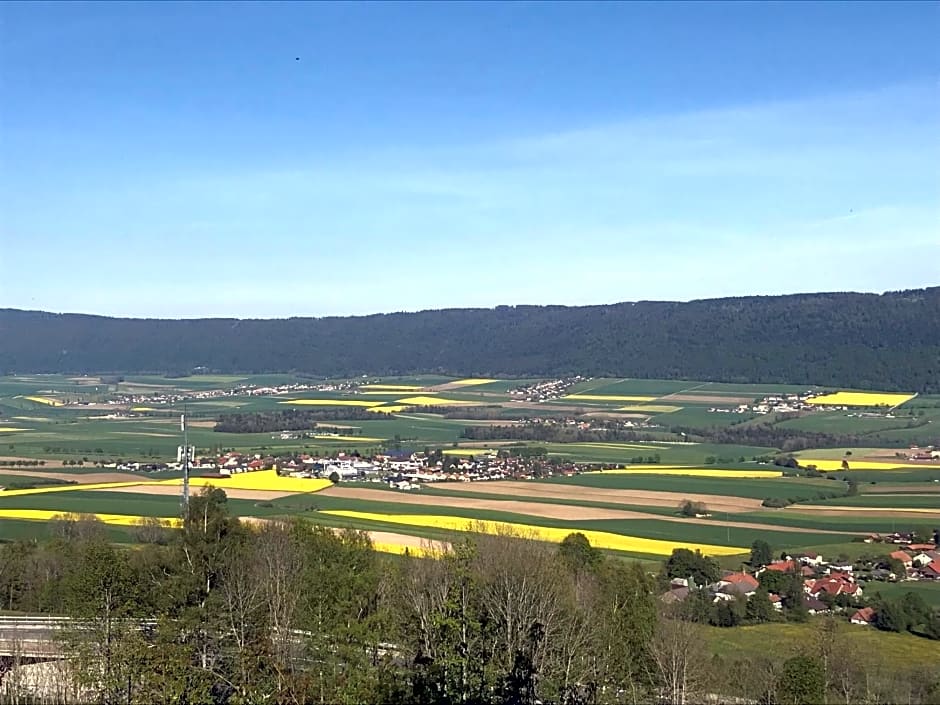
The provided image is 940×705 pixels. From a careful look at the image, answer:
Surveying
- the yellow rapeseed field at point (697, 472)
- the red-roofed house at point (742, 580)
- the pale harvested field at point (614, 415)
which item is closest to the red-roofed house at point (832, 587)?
the red-roofed house at point (742, 580)

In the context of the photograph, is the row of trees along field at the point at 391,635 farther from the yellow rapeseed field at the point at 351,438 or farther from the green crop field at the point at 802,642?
the yellow rapeseed field at the point at 351,438

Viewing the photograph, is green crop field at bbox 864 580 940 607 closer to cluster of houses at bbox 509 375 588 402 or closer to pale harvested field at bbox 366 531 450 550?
pale harvested field at bbox 366 531 450 550

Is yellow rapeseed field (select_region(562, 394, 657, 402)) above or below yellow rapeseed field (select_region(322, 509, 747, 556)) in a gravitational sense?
above

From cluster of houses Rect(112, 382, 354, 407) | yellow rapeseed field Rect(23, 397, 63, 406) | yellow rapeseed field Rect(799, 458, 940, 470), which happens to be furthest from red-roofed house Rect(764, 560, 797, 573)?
yellow rapeseed field Rect(23, 397, 63, 406)

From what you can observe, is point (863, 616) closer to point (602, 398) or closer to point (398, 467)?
point (398, 467)

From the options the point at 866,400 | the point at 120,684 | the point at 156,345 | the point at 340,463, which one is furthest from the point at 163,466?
the point at 156,345

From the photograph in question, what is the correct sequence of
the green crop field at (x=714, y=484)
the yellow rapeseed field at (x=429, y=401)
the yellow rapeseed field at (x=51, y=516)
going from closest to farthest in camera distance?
the yellow rapeseed field at (x=51, y=516) < the green crop field at (x=714, y=484) < the yellow rapeseed field at (x=429, y=401)
